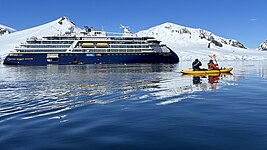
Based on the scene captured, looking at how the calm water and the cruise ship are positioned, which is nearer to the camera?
the calm water

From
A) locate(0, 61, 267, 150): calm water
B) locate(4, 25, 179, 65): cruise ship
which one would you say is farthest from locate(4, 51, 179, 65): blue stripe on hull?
locate(0, 61, 267, 150): calm water

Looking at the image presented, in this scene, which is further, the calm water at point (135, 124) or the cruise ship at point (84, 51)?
the cruise ship at point (84, 51)

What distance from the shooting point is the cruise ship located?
9025cm

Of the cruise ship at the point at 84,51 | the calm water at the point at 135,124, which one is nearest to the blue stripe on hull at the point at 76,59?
the cruise ship at the point at 84,51

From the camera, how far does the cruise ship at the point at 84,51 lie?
90.2m

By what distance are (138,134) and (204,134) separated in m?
1.89

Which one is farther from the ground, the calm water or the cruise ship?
the cruise ship

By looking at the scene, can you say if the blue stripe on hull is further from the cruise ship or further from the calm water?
the calm water

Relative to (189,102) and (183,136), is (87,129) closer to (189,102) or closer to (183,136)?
(183,136)

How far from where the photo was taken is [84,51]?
92.8m

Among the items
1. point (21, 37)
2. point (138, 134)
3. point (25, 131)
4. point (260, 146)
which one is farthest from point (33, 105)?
point (21, 37)

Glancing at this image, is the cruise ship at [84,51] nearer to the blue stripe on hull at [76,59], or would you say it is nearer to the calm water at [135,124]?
the blue stripe on hull at [76,59]

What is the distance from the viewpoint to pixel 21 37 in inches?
7726

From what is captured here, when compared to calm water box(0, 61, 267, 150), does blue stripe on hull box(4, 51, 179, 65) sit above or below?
A: above
